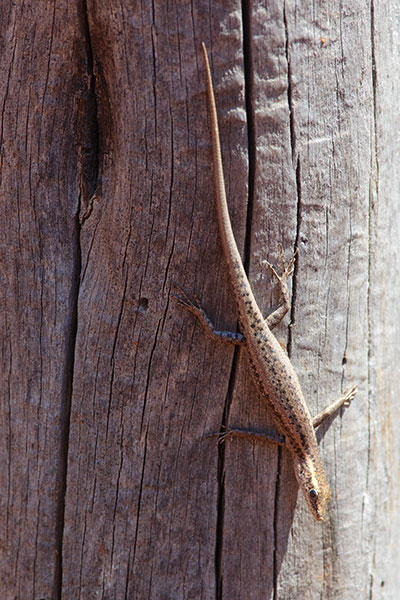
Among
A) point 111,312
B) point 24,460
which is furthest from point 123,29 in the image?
point 24,460

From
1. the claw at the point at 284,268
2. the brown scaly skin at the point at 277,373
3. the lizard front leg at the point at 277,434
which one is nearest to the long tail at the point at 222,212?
the brown scaly skin at the point at 277,373

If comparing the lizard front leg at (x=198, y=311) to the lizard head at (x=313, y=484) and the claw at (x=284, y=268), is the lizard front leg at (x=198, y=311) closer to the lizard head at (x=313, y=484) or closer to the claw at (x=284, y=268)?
the claw at (x=284, y=268)

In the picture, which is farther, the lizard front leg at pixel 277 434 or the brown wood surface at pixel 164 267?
the lizard front leg at pixel 277 434

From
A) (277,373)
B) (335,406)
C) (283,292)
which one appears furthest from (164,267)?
(335,406)

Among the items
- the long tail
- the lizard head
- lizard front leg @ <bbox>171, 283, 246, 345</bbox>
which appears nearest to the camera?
the long tail

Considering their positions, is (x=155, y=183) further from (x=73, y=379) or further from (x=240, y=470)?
(x=240, y=470)

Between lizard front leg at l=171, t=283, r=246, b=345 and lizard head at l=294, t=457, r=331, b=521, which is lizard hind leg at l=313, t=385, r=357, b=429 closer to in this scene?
lizard head at l=294, t=457, r=331, b=521

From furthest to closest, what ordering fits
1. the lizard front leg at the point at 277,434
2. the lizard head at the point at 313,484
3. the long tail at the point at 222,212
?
1. the lizard head at the point at 313,484
2. the lizard front leg at the point at 277,434
3. the long tail at the point at 222,212

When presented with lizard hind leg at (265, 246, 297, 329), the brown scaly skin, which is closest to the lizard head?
the brown scaly skin
